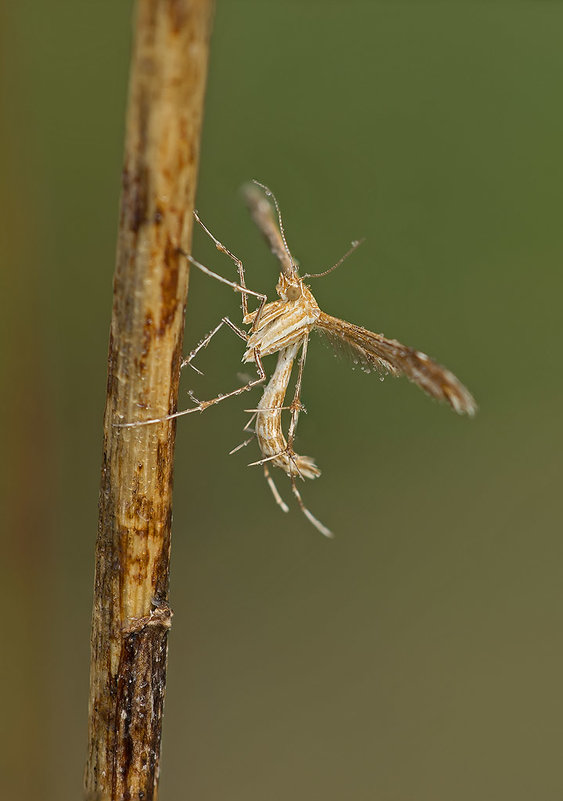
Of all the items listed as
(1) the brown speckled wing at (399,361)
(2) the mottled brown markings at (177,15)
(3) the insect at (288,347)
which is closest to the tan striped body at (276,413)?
(3) the insect at (288,347)

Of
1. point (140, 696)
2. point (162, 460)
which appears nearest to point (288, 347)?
point (162, 460)

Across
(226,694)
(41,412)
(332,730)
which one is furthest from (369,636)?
(41,412)

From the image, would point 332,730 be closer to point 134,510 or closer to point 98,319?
point 98,319

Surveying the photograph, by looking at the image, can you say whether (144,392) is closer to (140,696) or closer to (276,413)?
(140,696)

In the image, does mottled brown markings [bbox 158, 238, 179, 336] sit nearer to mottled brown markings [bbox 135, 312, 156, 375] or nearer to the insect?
mottled brown markings [bbox 135, 312, 156, 375]

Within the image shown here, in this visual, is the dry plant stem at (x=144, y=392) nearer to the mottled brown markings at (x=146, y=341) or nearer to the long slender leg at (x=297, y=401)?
the mottled brown markings at (x=146, y=341)
